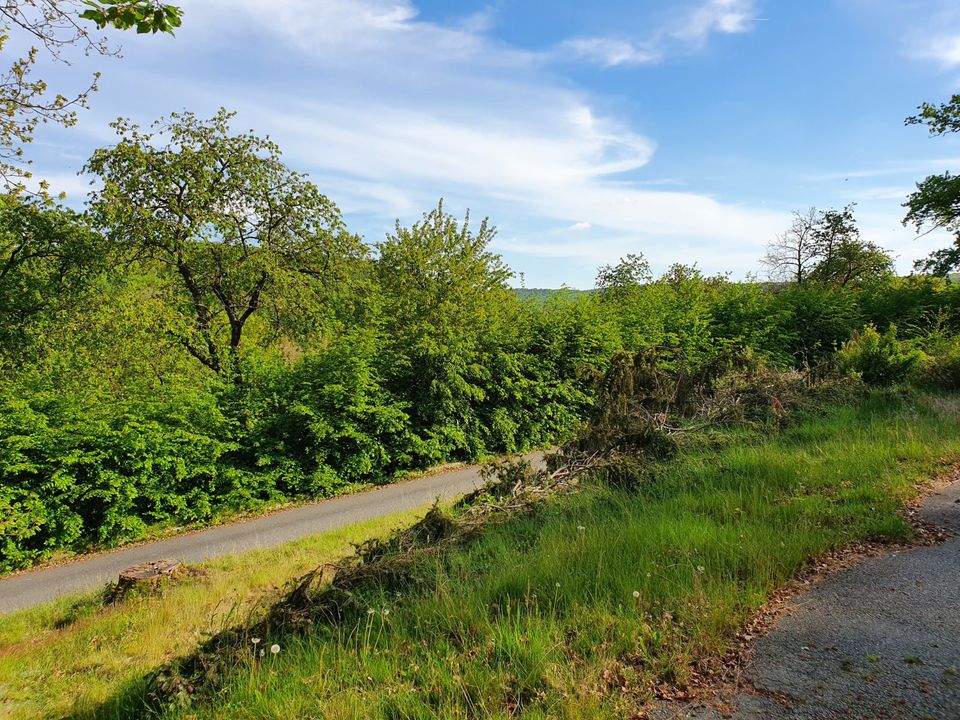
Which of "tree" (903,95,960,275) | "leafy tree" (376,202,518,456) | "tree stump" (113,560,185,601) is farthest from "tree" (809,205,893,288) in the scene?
"tree stump" (113,560,185,601)

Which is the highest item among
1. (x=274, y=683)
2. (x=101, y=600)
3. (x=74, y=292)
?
(x=74, y=292)

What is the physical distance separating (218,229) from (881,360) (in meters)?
17.7

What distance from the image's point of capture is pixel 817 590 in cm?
389

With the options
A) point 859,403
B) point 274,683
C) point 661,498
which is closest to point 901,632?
point 661,498

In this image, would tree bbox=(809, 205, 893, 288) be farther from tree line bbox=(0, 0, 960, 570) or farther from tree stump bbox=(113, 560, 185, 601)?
tree stump bbox=(113, 560, 185, 601)

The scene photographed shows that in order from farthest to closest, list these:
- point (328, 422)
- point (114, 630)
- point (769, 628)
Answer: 1. point (328, 422)
2. point (114, 630)
3. point (769, 628)

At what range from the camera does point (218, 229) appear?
656 inches

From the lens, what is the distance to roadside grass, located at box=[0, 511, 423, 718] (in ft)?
16.2

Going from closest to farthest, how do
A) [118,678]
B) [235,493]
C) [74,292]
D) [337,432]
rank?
1. [118,678]
2. [235,493]
3. [337,432]
4. [74,292]

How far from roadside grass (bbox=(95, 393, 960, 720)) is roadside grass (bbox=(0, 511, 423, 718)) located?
0.41 m

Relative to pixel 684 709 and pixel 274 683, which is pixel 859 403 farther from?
pixel 274 683

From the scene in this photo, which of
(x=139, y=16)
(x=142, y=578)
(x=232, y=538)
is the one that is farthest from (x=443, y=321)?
(x=139, y=16)

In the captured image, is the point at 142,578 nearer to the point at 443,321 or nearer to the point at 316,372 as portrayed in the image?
the point at 316,372

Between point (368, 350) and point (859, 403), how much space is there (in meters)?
10.7
